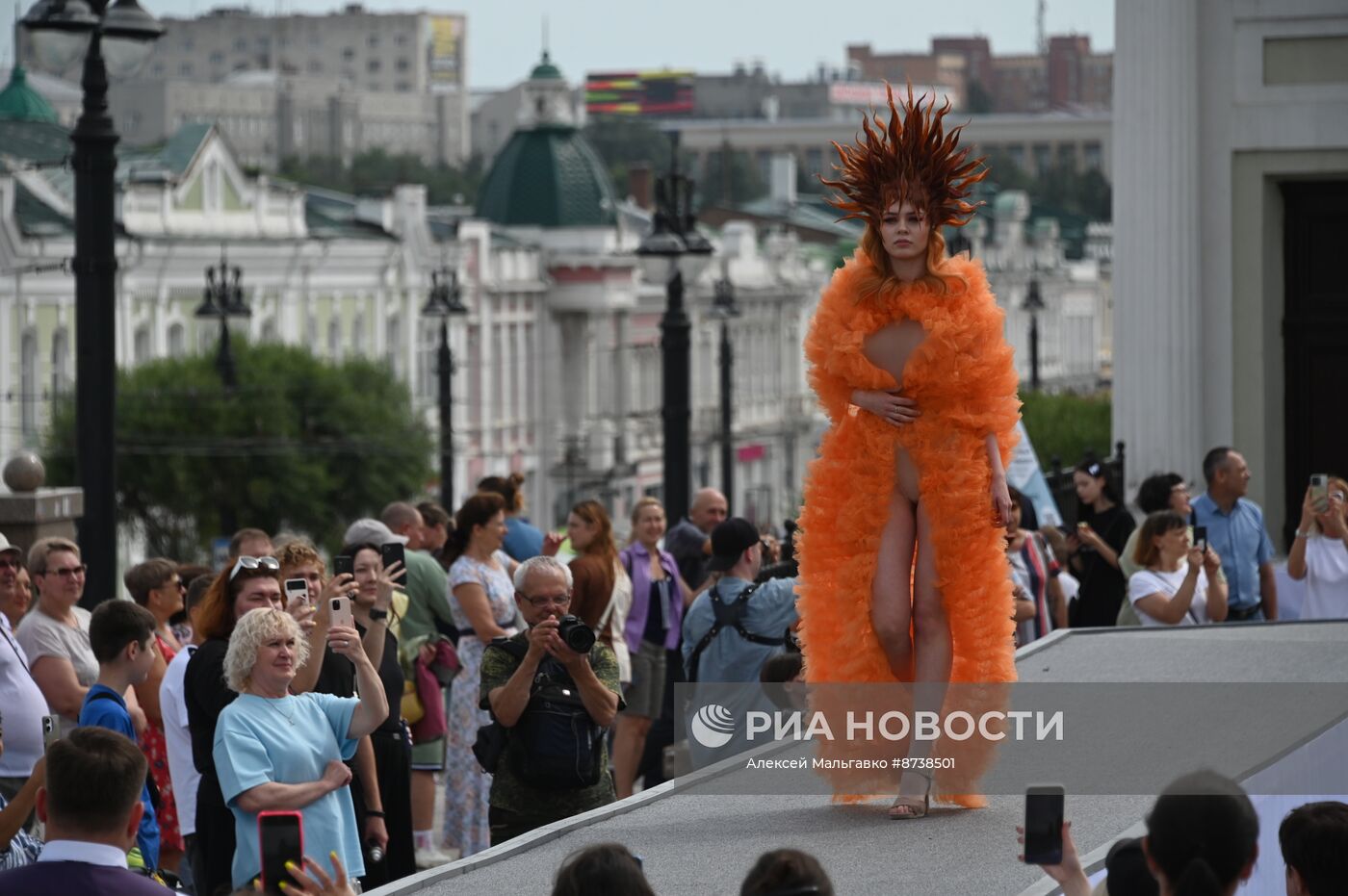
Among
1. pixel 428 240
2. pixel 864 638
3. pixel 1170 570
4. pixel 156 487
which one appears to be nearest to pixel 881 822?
pixel 864 638

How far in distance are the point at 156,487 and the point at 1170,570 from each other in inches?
1590

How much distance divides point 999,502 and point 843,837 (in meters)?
1.21

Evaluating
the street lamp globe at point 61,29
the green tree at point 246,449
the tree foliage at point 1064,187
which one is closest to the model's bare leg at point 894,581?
the street lamp globe at point 61,29

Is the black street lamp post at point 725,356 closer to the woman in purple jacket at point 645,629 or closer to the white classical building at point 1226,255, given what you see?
the white classical building at point 1226,255

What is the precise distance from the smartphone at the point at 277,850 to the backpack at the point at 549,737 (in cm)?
279

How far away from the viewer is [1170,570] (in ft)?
40.4

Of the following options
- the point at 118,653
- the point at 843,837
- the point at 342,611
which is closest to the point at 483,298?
the point at 118,653

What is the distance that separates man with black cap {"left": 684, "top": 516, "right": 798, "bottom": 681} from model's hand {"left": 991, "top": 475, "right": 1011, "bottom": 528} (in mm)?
2546

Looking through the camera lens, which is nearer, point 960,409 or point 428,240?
point 960,409

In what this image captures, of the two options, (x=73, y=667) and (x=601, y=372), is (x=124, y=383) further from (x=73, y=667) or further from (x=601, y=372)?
(x=73, y=667)

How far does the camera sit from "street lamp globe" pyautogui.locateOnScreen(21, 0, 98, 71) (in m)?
12.6

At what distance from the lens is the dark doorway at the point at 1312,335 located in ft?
54.1

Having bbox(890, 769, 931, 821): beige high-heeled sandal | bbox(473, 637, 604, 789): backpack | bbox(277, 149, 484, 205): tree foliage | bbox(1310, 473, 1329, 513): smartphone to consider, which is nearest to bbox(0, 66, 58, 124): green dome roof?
bbox(277, 149, 484, 205): tree foliage

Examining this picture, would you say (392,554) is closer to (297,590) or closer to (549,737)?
(297,590)
